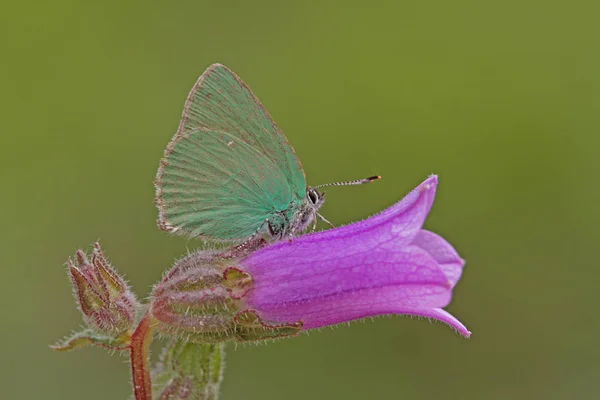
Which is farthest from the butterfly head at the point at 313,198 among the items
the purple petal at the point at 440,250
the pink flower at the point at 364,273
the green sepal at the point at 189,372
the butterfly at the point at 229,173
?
the green sepal at the point at 189,372

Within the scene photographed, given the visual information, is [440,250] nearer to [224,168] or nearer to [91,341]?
[224,168]

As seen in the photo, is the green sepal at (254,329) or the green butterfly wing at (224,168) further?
the green butterfly wing at (224,168)

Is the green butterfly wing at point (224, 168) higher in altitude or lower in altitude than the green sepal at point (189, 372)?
higher

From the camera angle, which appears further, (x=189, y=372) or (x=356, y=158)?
(x=356, y=158)

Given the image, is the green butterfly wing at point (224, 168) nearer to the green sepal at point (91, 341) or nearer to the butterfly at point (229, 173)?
the butterfly at point (229, 173)

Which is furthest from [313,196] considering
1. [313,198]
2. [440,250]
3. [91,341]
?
[91,341]

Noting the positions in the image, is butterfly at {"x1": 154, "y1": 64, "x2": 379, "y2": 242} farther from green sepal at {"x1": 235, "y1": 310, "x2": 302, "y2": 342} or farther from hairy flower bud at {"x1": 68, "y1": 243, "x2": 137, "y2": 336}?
green sepal at {"x1": 235, "y1": 310, "x2": 302, "y2": 342}
